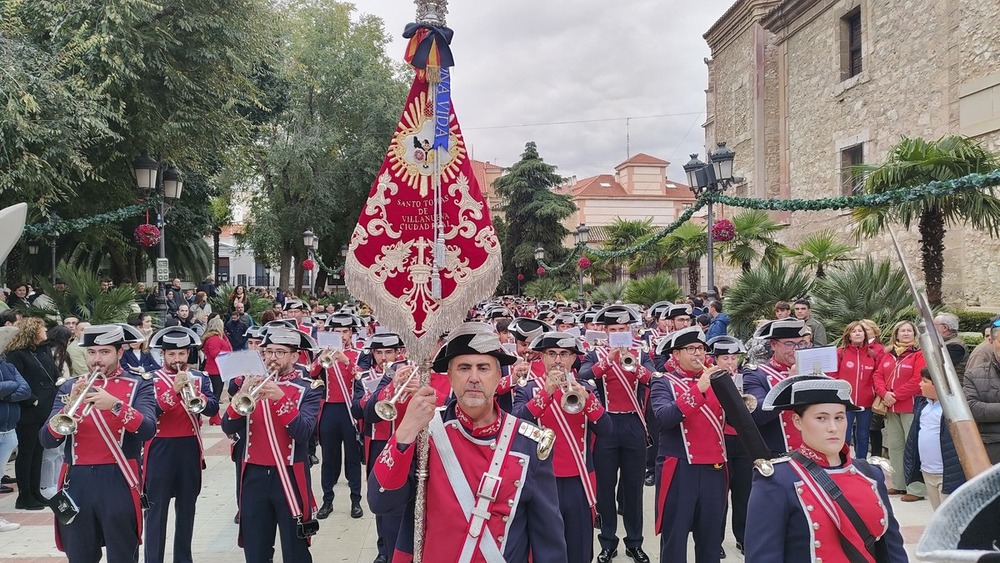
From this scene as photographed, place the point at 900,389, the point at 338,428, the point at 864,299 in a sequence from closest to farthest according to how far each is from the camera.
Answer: the point at 900,389, the point at 338,428, the point at 864,299

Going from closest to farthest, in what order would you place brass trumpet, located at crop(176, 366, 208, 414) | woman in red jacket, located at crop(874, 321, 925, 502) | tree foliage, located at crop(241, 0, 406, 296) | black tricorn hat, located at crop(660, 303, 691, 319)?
brass trumpet, located at crop(176, 366, 208, 414), woman in red jacket, located at crop(874, 321, 925, 502), black tricorn hat, located at crop(660, 303, 691, 319), tree foliage, located at crop(241, 0, 406, 296)

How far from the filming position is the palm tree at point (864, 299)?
1116 centimetres

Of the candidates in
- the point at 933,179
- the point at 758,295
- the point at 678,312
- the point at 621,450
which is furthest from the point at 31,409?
the point at 933,179

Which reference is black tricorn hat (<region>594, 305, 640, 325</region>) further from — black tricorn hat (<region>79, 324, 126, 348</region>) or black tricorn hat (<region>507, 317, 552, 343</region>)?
black tricorn hat (<region>79, 324, 126, 348</region>)

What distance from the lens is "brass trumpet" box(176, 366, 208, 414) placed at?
5.80 metres

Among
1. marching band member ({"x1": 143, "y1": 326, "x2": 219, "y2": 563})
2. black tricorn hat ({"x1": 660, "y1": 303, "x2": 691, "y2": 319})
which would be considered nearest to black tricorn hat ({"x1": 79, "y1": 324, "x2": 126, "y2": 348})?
marching band member ({"x1": 143, "y1": 326, "x2": 219, "y2": 563})

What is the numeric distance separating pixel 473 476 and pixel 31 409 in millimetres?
6960

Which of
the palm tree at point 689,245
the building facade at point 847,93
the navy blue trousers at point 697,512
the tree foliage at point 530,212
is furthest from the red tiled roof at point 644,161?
the navy blue trousers at point 697,512

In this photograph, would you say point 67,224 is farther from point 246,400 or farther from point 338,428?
point 246,400

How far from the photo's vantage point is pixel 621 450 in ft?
23.0

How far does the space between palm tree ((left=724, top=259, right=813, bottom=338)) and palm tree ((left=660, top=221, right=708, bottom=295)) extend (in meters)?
7.52

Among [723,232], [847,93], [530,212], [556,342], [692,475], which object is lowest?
[692,475]

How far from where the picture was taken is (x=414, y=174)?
12.5ft

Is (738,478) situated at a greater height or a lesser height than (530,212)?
lesser
